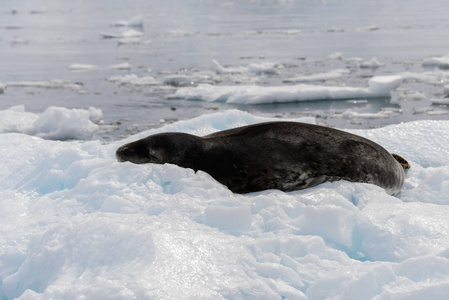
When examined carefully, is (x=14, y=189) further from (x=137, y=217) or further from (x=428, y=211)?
(x=428, y=211)

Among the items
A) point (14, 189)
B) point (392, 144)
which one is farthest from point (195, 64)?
point (14, 189)

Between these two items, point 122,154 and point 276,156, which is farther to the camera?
point 122,154

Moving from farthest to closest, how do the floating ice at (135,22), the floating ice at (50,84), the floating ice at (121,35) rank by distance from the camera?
→ the floating ice at (135,22)
the floating ice at (121,35)
the floating ice at (50,84)

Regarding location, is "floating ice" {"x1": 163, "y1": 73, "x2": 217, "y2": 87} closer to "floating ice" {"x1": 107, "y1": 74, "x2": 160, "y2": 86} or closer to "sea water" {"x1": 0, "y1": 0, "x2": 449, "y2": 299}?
"floating ice" {"x1": 107, "y1": 74, "x2": 160, "y2": 86}

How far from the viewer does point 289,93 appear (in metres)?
8.88

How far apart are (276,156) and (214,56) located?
11.0m

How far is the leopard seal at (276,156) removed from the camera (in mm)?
3354

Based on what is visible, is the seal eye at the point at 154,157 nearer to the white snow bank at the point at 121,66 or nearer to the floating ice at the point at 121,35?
the white snow bank at the point at 121,66

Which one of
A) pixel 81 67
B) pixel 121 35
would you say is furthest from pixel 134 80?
pixel 121 35

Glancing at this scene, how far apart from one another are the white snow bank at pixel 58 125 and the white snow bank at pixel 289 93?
2422 mm

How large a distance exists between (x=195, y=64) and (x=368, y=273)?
Answer: 11138 millimetres

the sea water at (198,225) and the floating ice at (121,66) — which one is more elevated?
the sea water at (198,225)

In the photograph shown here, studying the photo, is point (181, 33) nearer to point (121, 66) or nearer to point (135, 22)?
point (135, 22)

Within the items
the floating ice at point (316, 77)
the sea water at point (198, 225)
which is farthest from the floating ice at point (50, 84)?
the floating ice at point (316, 77)
